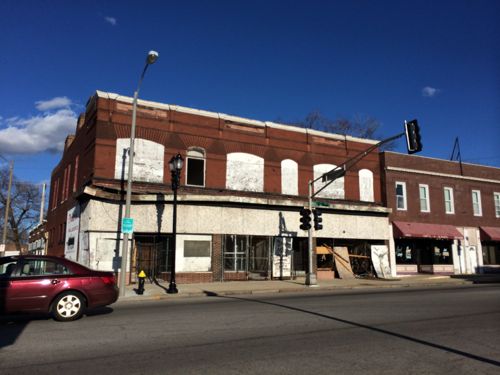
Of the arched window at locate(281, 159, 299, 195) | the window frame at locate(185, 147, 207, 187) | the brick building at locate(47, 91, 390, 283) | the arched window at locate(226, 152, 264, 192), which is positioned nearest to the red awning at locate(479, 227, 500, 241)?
the brick building at locate(47, 91, 390, 283)

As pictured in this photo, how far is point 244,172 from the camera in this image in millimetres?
25125

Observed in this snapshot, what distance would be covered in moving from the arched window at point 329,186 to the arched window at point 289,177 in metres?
1.45

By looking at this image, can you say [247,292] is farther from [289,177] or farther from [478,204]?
[478,204]

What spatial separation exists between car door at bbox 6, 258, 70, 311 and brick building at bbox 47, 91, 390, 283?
10563mm

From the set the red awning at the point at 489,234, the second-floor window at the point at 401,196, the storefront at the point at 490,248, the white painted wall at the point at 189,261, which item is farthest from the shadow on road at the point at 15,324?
the storefront at the point at 490,248

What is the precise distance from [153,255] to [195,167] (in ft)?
16.9

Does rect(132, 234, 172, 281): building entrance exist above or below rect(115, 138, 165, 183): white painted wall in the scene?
below

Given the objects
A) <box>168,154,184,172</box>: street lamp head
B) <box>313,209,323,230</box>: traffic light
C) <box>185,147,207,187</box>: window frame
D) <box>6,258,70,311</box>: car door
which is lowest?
<box>6,258,70,311</box>: car door

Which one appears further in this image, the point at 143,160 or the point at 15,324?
the point at 143,160

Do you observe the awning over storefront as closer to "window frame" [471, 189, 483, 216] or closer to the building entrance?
"window frame" [471, 189, 483, 216]

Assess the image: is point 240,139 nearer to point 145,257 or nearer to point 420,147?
point 145,257

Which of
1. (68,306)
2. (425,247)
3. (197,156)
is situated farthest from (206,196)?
(425,247)

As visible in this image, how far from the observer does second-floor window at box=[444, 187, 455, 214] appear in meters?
32.4

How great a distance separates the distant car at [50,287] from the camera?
31.9 feet
